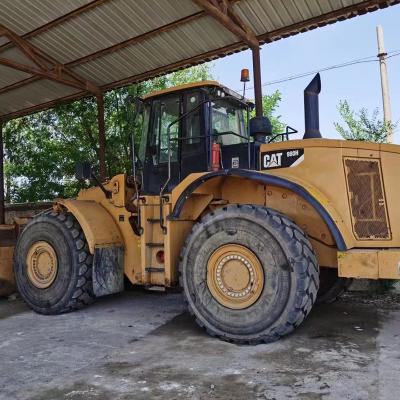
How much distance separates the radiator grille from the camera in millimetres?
4168

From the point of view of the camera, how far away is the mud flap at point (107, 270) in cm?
533

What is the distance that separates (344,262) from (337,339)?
84 centimetres

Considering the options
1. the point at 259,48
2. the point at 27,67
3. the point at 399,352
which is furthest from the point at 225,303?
the point at 27,67

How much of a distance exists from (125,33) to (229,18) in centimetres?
210

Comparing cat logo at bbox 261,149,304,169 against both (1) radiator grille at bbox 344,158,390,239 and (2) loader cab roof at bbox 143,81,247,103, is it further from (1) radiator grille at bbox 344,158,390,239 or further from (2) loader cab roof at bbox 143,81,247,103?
(2) loader cab roof at bbox 143,81,247,103

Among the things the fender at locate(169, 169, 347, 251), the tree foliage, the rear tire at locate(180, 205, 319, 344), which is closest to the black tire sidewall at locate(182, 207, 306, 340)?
the rear tire at locate(180, 205, 319, 344)

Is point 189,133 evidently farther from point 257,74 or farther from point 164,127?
point 257,74

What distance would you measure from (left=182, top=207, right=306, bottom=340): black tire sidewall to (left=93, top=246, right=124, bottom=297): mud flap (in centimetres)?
129

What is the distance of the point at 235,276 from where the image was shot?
4215mm

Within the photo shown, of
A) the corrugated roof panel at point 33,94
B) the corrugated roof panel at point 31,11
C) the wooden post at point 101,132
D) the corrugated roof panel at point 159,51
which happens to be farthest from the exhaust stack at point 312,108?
the corrugated roof panel at point 33,94

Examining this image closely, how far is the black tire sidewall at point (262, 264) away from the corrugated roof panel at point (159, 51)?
4.76 meters

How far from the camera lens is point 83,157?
13.2 meters

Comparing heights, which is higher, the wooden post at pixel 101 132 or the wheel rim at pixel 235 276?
the wooden post at pixel 101 132

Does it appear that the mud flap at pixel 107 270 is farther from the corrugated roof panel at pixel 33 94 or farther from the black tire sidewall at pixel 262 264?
the corrugated roof panel at pixel 33 94
